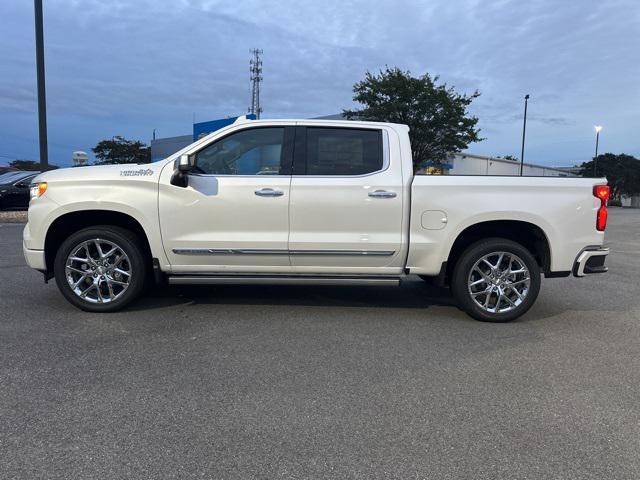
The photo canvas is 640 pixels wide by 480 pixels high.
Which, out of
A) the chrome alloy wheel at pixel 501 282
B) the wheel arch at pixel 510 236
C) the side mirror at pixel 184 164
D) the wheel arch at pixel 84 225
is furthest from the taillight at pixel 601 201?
the wheel arch at pixel 84 225

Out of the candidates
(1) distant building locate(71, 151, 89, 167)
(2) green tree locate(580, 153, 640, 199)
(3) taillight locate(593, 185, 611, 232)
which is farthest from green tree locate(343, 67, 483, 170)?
(2) green tree locate(580, 153, 640, 199)

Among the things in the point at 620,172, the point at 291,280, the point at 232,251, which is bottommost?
the point at 291,280

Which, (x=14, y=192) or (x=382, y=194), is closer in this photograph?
(x=382, y=194)

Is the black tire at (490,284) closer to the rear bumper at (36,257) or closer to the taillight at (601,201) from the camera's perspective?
the taillight at (601,201)

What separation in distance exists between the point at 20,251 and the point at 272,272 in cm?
675

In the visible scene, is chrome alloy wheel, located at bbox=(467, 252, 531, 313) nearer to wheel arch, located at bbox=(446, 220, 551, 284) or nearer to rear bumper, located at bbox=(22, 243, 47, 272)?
wheel arch, located at bbox=(446, 220, 551, 284)

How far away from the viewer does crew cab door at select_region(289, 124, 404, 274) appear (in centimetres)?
510

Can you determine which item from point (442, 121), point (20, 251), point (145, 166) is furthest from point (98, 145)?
point (145, 166)

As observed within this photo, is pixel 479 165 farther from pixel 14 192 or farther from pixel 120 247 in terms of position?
pixel 120 247

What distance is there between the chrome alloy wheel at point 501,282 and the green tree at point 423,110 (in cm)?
2297

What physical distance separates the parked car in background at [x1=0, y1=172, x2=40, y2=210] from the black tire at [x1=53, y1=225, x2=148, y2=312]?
1453cm

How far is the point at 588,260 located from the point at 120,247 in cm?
484

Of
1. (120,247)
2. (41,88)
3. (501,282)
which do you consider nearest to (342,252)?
(501,282)

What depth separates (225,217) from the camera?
5.11 meters
